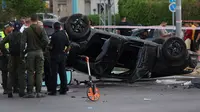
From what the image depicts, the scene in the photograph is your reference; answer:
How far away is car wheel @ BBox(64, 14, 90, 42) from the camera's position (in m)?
11.6

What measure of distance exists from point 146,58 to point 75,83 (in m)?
2.28

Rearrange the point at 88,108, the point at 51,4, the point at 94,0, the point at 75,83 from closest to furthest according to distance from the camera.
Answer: the point at 88,108 < the point at 75,83 < the point at 94,0 < the point at 51,4

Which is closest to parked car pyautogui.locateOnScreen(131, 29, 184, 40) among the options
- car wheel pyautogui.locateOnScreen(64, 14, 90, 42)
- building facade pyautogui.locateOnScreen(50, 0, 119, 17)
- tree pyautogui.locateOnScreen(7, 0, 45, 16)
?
car wheel pyautogui.locateOnScreen(64, 14, 90, 42)

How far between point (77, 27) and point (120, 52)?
118 centimetres

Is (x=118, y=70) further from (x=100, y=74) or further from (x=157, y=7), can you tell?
(x=157, y=7)

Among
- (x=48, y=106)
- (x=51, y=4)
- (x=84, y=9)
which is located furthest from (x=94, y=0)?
(x=48, y=106)

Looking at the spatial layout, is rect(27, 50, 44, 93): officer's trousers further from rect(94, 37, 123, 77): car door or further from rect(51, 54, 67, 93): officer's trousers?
rect(94, 37, 123, 77): car door

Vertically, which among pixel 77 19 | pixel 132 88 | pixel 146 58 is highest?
pixel 77 19

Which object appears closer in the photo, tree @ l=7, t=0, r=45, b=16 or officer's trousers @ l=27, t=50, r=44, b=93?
officer's trousers @ l=27, t=50, r=44, b=93

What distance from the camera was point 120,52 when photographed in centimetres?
1165

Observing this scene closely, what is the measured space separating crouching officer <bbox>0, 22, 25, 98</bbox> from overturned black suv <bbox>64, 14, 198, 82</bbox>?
1497 mm

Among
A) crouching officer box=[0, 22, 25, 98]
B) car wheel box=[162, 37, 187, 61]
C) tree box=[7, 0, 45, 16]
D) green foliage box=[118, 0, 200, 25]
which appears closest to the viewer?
crouching officer box=[0, 22, 25, 98]

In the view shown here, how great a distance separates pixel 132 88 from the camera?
1187 centimetres

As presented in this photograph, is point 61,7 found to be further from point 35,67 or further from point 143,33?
point 35,67
